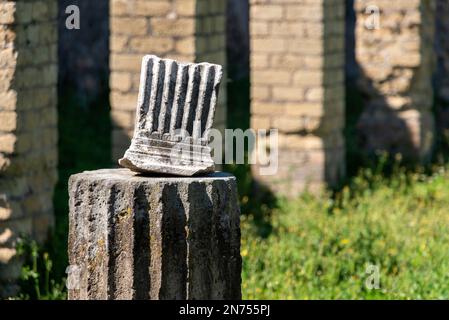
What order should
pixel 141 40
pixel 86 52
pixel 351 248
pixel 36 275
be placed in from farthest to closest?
pixel 86 52 < pixel 141 40 < pixel 351 248 < pixel 36 275

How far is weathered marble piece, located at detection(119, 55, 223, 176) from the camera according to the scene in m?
7.34

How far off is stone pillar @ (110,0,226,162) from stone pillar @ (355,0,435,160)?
406cm

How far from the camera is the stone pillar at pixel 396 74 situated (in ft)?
51.5

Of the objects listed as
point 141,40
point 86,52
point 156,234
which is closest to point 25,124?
point 141,40

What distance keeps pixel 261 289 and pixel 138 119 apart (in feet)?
11.6

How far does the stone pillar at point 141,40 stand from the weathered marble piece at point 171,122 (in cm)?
453

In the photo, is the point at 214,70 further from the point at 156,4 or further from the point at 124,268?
the point at 156,4

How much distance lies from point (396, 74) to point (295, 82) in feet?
7.91

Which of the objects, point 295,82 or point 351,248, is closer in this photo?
point 351,248

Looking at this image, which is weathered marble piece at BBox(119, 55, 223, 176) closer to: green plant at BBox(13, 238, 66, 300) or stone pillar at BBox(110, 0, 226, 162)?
green plant at BBox(13, 238, 66, 300)

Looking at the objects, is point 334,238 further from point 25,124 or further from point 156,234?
Result: point 156,234

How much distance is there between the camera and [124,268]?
7262 mm

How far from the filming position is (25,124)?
33.7ft

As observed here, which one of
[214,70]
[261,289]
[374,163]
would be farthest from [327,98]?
[214,70]
